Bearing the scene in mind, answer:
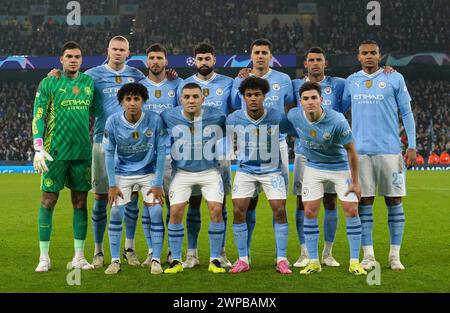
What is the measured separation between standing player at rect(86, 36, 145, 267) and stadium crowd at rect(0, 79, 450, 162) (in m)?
21.7

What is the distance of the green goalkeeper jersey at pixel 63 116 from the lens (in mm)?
7273

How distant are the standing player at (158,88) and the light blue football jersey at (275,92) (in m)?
0.60

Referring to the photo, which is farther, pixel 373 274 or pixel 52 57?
pixel 52 57

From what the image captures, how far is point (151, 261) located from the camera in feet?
24.3

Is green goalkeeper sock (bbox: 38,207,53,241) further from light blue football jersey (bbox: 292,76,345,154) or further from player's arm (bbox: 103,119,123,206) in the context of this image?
light blue football jersey (bbox: 292,76,345,154)

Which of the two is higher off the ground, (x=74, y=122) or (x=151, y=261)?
(x=74, y=122)

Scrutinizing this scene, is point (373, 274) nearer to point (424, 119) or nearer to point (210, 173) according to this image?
point (210, 173)

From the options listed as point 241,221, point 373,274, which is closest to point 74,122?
point 241,221

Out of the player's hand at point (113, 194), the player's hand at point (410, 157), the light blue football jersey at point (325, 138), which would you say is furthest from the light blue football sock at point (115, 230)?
the player's hand at point (410, 157)

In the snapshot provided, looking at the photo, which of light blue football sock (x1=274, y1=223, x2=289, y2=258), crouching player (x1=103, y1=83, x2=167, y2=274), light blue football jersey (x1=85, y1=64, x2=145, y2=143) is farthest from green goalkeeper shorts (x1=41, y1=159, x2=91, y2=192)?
light blue football sock (x1=274, y1=223, x2=289, y2=258)

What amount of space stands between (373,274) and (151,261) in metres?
2.24

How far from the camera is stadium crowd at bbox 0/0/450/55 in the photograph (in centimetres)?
3294

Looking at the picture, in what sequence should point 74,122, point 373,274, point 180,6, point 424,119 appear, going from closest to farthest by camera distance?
point 373,274
point 74,122
point 424,119
point 180,6

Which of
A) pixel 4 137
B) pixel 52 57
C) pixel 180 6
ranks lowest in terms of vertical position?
pixel 4 137
